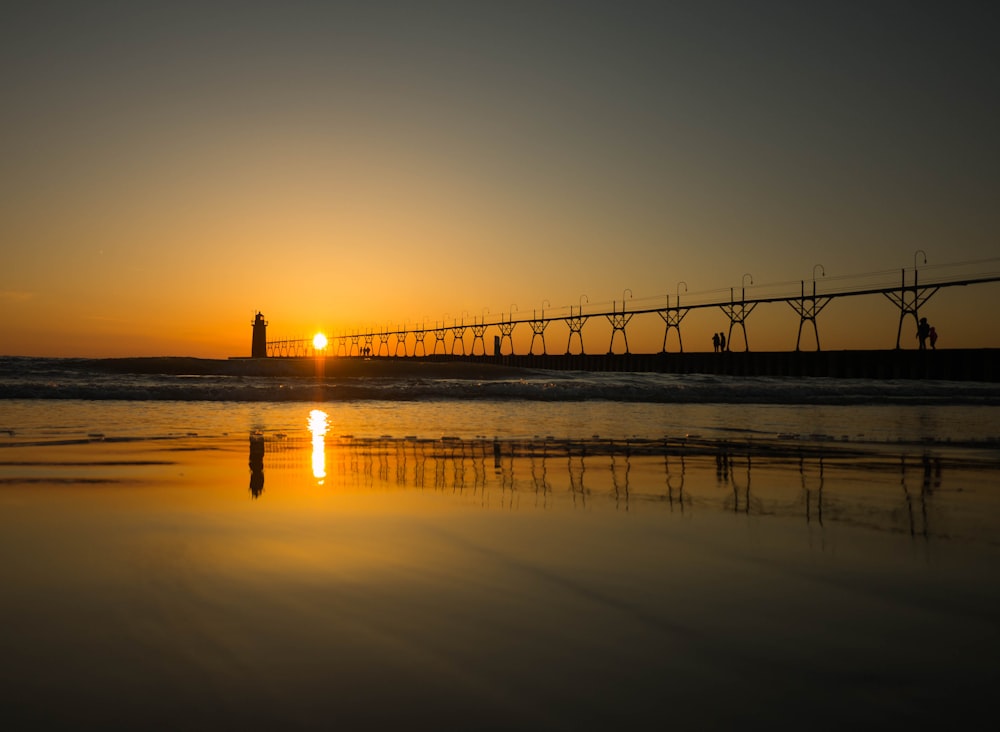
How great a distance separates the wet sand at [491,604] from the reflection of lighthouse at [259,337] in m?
86.8

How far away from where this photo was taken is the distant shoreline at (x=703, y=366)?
34.5 meters

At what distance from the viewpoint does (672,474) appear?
7152 millimetres

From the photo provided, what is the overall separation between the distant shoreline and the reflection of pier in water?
909 inches

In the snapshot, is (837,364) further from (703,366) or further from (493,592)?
(493,592)

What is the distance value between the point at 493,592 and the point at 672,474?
13.7ft

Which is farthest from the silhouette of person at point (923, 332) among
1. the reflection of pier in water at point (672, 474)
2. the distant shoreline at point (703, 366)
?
the reflection of pier in water at point (672, 474)

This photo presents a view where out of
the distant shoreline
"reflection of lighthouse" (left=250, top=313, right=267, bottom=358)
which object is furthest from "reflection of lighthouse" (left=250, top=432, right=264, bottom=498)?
"reflection of lighthouse" (left=250, top=313, right=267, bottom=358)

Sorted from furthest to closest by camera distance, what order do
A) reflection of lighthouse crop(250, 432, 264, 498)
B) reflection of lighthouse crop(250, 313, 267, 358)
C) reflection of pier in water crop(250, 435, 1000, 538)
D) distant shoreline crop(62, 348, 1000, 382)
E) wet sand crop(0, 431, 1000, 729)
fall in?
reflection of lighthouse crop(250, 313, 267, 358)
distant shoreline crop(62, 348, 1000, 382)
reflection of lighthouse crop(250, 432, 264, 498)
reflection of pier in water crop(250, 435, 1000, 538)
wet sand crop(0, 431, 1000, 729)

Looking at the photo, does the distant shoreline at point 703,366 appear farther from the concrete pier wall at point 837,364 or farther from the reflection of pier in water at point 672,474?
the reflection of pier in water at point 672,474

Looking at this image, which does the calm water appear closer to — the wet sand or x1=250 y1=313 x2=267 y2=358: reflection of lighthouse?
the wet sand

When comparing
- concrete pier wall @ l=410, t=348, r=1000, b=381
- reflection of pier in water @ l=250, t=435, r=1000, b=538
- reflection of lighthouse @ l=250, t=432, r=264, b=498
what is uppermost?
concrete pier wall @ l=410, t=348, r=1000, b=381

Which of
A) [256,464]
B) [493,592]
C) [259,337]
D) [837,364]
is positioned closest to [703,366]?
[837,364]

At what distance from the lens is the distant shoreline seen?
113 feet

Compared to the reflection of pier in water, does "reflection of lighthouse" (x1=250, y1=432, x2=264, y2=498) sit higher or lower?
higher
